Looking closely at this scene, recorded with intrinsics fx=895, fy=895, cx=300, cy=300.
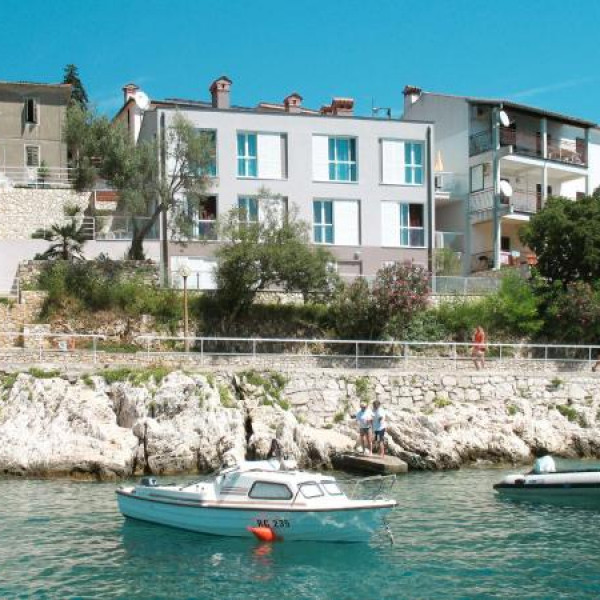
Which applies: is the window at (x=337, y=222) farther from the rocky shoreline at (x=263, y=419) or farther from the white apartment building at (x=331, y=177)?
the rocky shoreline at (x=263, y=419)

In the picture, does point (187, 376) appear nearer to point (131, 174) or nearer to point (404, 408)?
point (404, 408)

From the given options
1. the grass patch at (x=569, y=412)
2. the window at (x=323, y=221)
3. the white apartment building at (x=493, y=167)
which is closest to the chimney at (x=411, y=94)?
the white apartment building at (x=493, y=167)

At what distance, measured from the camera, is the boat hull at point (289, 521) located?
2125cm

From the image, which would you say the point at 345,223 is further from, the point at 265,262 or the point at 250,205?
the point at 265,262

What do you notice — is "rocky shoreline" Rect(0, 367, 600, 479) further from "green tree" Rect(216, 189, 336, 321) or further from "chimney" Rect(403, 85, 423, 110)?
"chimney" Rect(403, 85, 423, 110)

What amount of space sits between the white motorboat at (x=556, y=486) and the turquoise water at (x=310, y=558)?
593mm

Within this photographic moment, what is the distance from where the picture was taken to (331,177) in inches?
2008

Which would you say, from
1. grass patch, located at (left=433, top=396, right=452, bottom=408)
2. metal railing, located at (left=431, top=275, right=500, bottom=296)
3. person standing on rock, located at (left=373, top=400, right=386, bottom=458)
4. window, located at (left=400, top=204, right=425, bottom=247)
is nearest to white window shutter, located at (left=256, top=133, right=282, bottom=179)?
window, located at (left=400, top=204, right=425, bottom=247)

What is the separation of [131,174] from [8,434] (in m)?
16.6

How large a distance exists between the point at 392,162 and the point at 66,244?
63.8 ft

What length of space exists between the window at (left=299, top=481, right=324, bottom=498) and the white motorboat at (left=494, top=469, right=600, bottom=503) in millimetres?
7480

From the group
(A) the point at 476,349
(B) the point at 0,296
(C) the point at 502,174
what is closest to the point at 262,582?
(A) the point at 476,349

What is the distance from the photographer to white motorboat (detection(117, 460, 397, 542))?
21.3 meters

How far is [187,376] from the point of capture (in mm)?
32781
